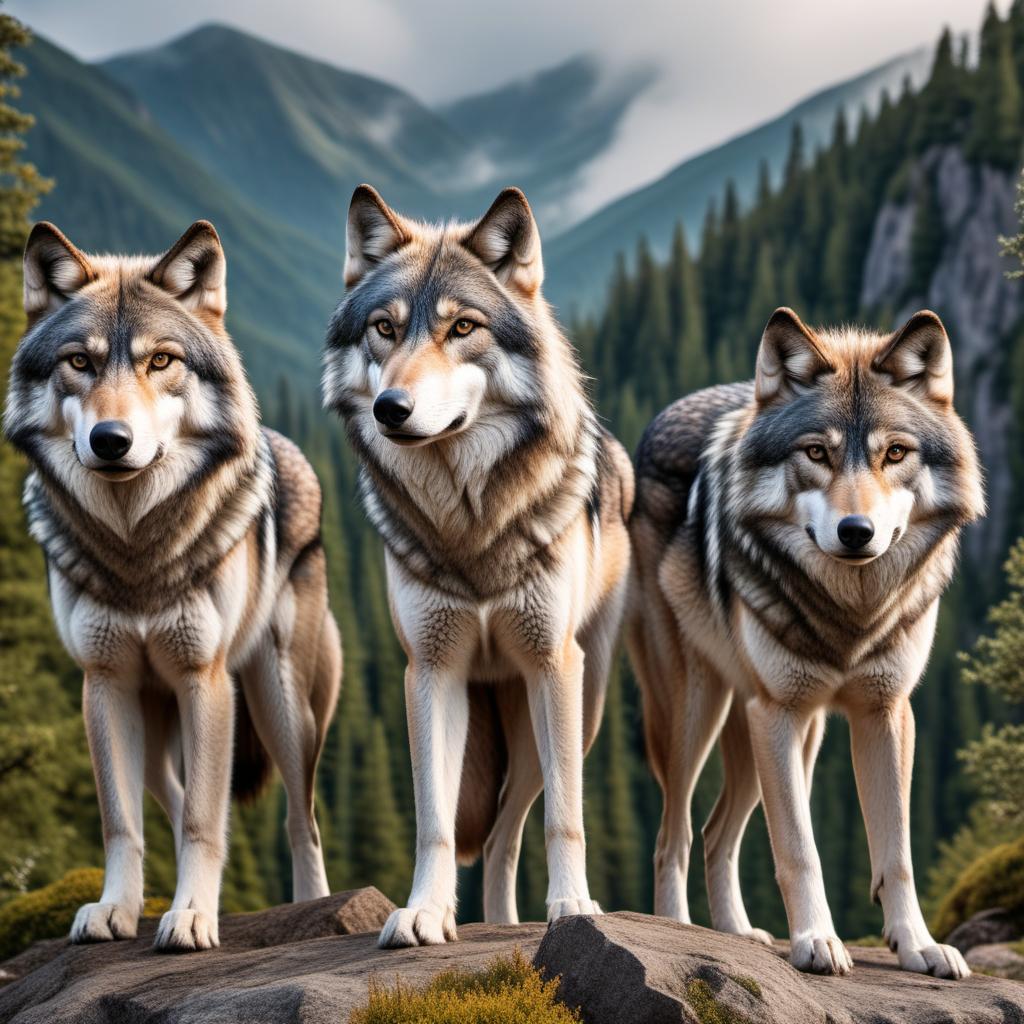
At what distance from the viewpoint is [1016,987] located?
20.9 ft

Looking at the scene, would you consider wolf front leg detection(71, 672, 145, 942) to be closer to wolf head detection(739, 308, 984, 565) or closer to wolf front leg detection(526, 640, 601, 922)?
wolf front leg detection(526, 640, 601, 922)

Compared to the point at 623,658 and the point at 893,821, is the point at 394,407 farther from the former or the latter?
the point at 623,658

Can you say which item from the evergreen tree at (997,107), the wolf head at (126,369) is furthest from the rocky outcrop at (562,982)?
the evergreen tree at (997,107)

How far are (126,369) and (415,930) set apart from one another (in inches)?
115

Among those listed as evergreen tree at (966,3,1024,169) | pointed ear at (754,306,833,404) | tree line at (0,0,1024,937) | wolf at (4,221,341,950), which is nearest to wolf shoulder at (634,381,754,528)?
pointed ear at (754,306,833,404)

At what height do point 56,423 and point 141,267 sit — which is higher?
point 141,267

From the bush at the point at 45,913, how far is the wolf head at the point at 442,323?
5.18m

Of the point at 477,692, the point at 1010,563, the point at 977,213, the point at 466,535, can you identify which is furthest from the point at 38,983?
the point at 977,213

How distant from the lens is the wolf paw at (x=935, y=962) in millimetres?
6371

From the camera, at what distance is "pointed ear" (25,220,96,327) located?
6895 millimetres

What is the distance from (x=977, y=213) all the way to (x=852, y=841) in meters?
50.3

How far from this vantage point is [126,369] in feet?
21.3

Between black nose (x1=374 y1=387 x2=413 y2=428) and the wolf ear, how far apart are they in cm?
160

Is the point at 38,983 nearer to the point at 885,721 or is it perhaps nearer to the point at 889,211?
the point at 885,721
